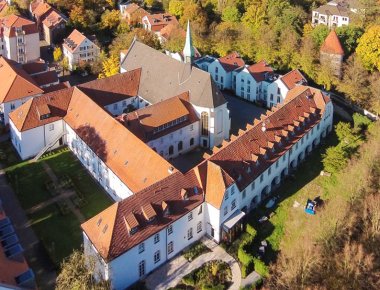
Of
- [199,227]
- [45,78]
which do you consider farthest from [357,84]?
[45,78]

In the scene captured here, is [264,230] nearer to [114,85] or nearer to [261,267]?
[261,267]

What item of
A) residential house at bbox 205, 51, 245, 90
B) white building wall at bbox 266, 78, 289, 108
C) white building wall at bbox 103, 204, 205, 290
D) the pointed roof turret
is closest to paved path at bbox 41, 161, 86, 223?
white building wall at bbox 103, 204, 205, 290

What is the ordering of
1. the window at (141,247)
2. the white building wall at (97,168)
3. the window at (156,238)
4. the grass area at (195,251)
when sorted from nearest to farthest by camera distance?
1. the window at (141,247)
2. the window at (156,238)
3. the grass area at (195,251)
4. the white building wall at (97,168)

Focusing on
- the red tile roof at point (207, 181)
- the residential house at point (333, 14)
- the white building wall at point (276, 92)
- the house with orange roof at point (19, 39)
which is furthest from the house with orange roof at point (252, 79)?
the house with orange roof at point (19, 39)

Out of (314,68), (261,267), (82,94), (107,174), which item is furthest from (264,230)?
(314,68)

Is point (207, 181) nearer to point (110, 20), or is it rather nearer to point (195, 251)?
point (195, 251)

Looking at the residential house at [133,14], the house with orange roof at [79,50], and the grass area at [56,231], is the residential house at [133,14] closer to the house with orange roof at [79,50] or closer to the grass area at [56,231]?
the house with orange roof at [79,50]
